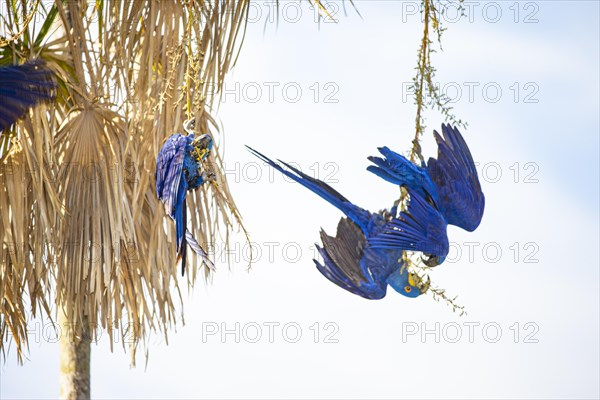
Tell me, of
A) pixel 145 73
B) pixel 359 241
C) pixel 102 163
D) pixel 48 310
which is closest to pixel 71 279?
pixel 48 310

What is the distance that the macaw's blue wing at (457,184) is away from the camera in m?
3.82

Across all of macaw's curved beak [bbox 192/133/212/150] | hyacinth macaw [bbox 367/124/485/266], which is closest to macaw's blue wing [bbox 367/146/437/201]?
hyacinth macaw [bbox 367/124/485/266]

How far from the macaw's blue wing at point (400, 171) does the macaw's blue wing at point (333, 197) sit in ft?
0.47

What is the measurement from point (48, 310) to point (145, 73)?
4.66 ft

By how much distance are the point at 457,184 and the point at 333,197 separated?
451 millimetres

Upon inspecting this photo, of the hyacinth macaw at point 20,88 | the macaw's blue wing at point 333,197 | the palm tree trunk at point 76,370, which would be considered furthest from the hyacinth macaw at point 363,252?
the palm tree trunk at point 76,370

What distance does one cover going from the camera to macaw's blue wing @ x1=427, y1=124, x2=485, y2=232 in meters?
3.82

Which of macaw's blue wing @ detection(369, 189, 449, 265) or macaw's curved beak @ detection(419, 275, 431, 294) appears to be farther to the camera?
macaw's curved beak @ detection(419, 275, 431, 294)

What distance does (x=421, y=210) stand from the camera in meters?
3.74

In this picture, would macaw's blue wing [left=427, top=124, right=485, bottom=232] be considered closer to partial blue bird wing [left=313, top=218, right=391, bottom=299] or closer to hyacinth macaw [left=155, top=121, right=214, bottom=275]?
partial blue bird wing [left=313, top=218, right=391, bottom=299]

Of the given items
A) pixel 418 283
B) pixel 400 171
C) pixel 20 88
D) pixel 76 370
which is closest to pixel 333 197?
pixel 400 171

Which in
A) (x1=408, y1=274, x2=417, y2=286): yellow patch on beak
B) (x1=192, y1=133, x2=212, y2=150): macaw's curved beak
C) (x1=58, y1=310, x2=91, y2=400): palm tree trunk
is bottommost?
(x1=58, y1=310, x2=91, y2=400): palm tree trunk

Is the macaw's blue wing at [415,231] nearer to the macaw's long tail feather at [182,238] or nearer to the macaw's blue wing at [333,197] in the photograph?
the macaw's blue wing at [333,197]

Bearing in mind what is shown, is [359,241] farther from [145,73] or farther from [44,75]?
[145,73]
